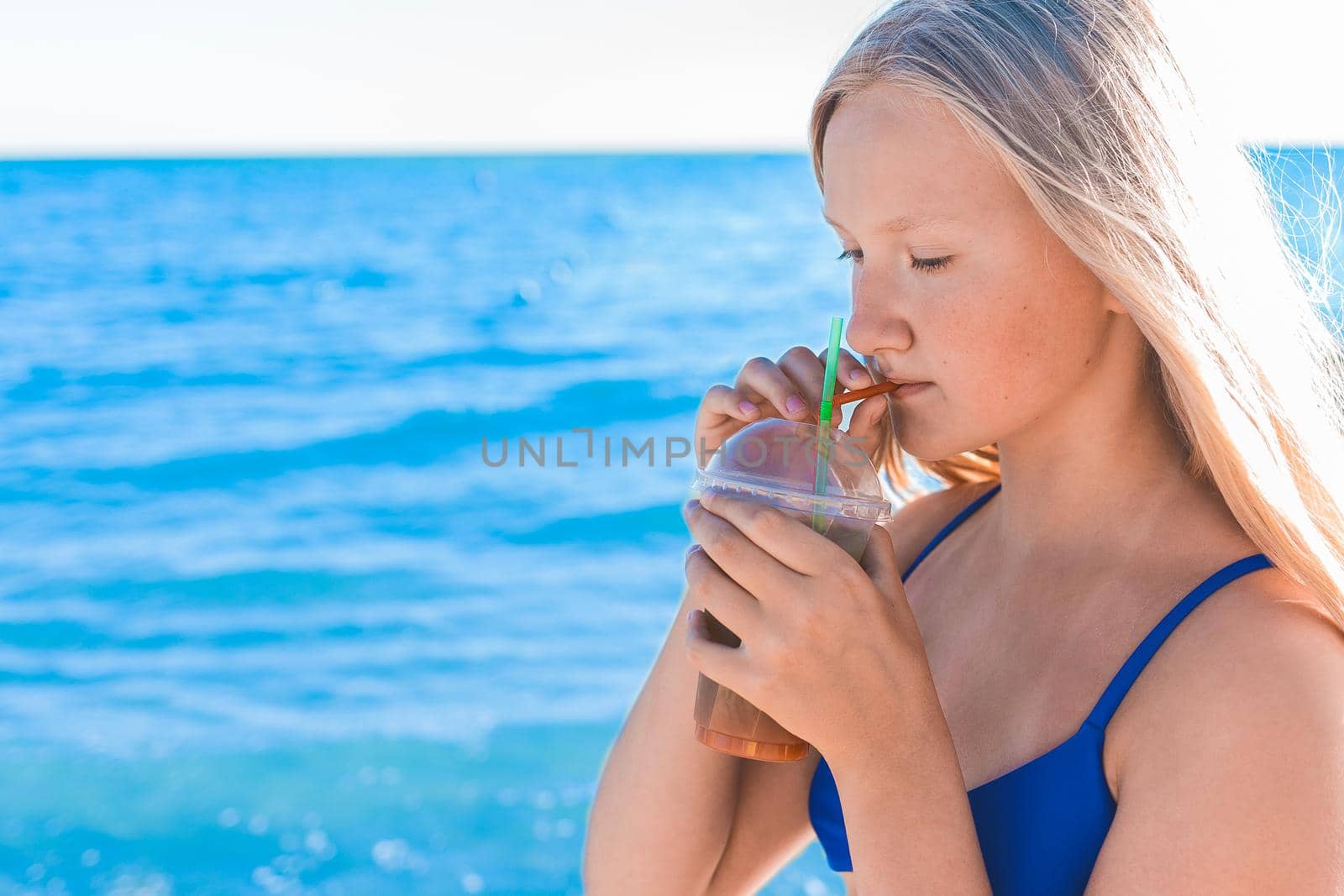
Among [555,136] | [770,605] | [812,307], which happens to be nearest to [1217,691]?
[770,605]

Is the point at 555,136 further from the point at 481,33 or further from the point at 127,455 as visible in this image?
the point at 127,455

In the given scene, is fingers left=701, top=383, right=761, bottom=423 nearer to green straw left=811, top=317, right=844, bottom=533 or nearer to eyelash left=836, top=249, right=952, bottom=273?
green straw left=811, top=317, right=844, bottom=533

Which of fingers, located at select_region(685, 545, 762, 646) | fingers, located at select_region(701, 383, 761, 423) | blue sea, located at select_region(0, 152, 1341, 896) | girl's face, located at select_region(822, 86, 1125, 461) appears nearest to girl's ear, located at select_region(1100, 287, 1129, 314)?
girl's face, located at select_region(822, 86, 1125, 461)

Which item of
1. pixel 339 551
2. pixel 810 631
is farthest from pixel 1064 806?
pixel 339 551

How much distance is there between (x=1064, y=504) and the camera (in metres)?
1.76

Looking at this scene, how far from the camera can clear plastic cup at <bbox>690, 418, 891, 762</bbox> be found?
4.75 feet

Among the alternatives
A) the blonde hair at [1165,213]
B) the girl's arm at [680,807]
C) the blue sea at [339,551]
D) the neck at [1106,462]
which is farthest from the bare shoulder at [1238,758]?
the blue sea at [339,551]

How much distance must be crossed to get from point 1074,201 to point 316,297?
19669mm

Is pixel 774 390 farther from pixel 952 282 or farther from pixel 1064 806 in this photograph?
pixel 1064 806

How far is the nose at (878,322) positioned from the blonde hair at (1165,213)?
0.71 feet

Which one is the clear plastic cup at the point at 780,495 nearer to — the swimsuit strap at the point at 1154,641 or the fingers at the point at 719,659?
the fingers at the point at 719,659

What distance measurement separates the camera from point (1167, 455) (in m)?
1.68

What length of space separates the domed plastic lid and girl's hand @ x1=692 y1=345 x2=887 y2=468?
0.42 ft

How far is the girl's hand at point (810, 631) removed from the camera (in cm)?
135
